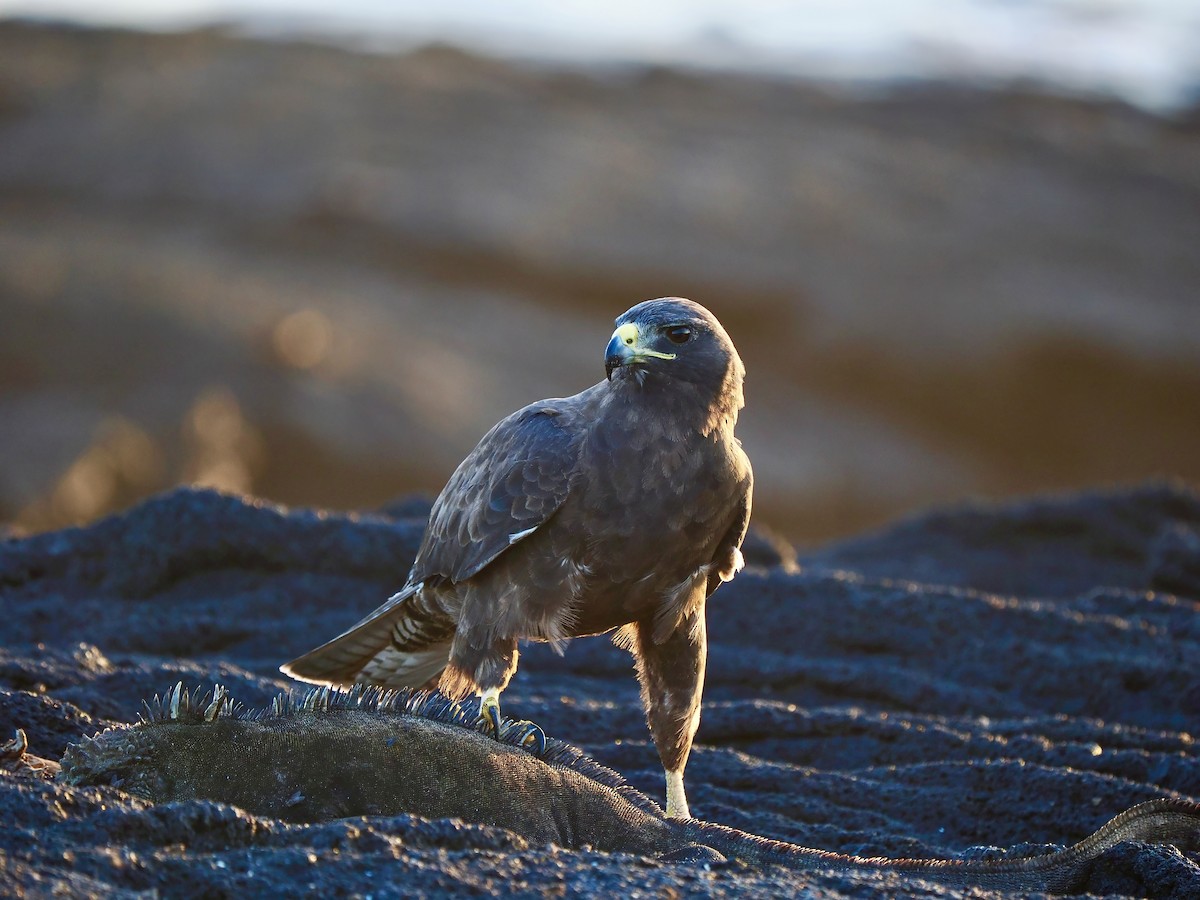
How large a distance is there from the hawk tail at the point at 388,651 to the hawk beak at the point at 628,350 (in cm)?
110

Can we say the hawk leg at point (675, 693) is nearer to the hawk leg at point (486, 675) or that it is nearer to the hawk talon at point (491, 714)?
the hawk leg at point (486, 675)

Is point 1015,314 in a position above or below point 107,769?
above

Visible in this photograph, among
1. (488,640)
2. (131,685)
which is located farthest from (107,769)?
(131,685)

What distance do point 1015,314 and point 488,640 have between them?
1732cm

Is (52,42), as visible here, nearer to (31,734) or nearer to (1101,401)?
(1101,401)

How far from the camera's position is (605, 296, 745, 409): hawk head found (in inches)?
156

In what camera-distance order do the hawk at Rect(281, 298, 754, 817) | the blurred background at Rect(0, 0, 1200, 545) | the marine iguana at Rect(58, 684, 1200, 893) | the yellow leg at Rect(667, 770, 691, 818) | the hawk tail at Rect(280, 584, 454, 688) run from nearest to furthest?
the marine iguana at Rect(58, 684, 1200, 893), the hawk at Rect(281, 298, 754, 817), the yellow leg at Rect(667, 770, 691, 818), the hawk tail at Rect(280, 584, 454, 688), the blurred background at Rect(0, 0, 1200, 545)

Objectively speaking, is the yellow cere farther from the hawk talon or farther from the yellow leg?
the yellow leg

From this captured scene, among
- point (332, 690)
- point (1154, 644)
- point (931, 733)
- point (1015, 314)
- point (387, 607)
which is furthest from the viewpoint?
point (1015, 314)

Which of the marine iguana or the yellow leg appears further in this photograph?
the yellow leg

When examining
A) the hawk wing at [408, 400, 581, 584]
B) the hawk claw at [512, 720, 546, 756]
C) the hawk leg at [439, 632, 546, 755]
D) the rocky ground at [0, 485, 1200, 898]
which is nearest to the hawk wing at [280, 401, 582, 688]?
the hawk wing at [408, 400, 581, 584]

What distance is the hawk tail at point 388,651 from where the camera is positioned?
173 inches

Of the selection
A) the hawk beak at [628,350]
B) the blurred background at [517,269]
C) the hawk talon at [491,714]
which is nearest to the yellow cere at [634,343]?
the hawk beak at [628,350]

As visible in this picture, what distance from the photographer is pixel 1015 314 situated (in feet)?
64.8
